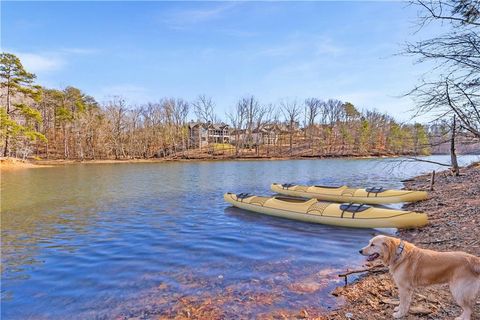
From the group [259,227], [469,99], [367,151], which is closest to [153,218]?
[259,227]

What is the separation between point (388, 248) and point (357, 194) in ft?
36.5

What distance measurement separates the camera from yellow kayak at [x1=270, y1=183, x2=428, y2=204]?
518 inches

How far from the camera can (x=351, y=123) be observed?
239ft

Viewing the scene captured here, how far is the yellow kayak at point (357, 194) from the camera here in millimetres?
13164

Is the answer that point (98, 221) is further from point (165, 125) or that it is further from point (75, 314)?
point (165, 125)

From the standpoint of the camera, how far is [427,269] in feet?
11.9

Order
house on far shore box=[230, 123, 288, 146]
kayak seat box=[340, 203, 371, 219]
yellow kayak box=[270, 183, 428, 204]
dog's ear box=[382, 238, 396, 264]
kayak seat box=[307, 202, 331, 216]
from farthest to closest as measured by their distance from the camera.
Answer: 1. house on far shore box=[230, 123, 288, 146]
2. yellow kayak box=[270, 183, 428, 204]
3. kayak seat box=[307, 202, 331, 216]
4. kayak seat box=[340, 203, 371, 219]
5. dog's ear box=[382, 238, 396, 264]

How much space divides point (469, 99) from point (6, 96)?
52426 millimetres

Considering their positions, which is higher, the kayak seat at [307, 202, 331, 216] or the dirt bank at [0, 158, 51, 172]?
the dirt bank at [0, 158, 51, 172]

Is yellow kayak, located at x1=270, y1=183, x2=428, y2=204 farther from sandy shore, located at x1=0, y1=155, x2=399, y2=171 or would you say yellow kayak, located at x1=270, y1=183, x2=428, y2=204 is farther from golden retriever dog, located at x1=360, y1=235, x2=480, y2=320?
sandy shore, located at x1=0, y1=155, x2=399, y2=171

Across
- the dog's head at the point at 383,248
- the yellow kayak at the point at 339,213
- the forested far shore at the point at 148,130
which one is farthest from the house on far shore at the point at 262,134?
the dog's head at the point at 383,248

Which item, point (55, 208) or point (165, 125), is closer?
point (55, 208)

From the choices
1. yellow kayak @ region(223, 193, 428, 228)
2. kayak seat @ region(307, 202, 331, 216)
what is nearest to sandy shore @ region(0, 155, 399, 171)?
yellow kayak @ region(223, 193, 428, 228)

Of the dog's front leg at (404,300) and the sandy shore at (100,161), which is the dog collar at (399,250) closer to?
the dog's front leg at (404,300)
